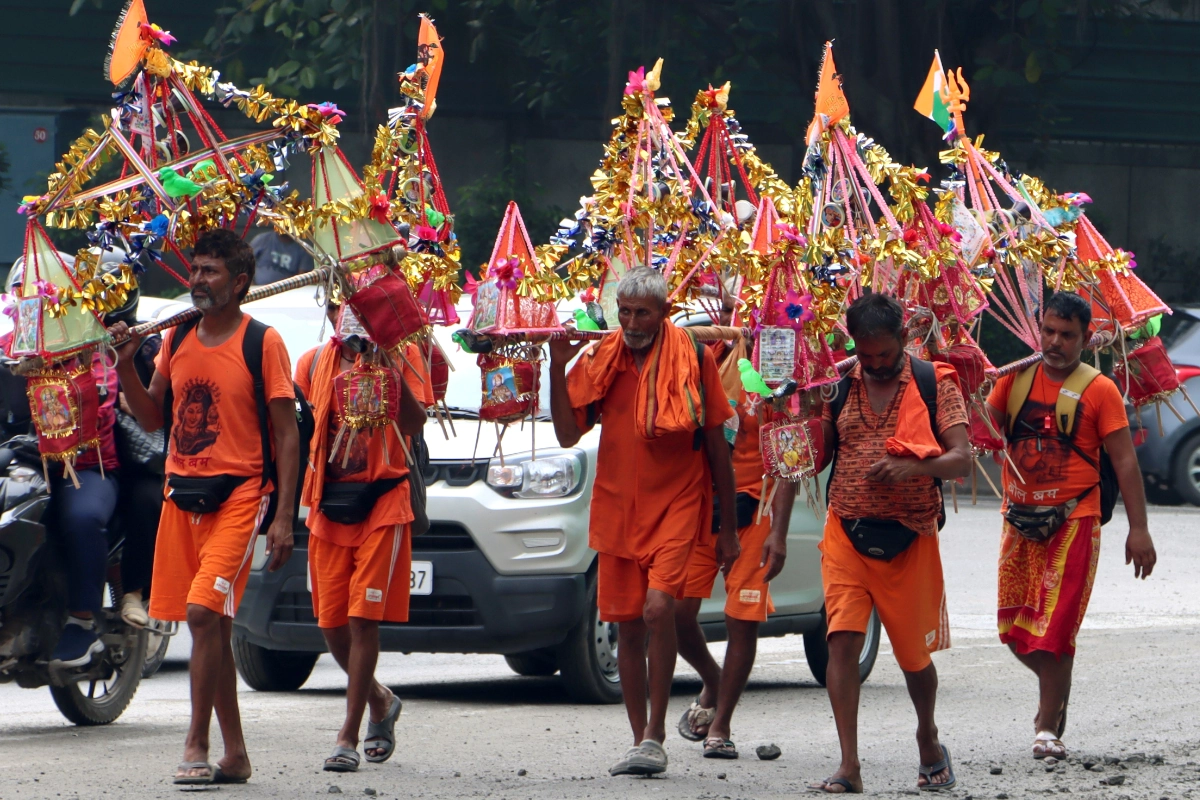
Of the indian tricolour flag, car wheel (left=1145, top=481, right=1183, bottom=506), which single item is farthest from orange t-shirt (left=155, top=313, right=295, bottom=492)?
car wheel (left=1145, top=481, right=1183, bottom=506)

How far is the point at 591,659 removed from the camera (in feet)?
25.8

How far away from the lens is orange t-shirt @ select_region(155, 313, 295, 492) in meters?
5.92

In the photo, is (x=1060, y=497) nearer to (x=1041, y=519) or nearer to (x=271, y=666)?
(x=1041, y=519)

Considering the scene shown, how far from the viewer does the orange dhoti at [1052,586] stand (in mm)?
6695

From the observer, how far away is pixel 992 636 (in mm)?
10930

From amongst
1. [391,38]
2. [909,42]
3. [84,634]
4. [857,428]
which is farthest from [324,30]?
[857,428]

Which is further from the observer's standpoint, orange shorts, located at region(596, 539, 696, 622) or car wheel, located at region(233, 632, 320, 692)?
car wheel, located at region(233, 632, 320, 692)

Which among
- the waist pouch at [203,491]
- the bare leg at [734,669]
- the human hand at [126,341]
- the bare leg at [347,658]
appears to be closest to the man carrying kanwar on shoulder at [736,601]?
the bare leg at [734,669]

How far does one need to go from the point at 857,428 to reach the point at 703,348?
0.65 metres

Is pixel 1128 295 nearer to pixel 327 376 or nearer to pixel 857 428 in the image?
pixel 857 428

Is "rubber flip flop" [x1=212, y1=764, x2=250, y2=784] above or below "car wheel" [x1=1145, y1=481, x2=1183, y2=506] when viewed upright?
below

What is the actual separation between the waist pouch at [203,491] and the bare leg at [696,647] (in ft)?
5.93

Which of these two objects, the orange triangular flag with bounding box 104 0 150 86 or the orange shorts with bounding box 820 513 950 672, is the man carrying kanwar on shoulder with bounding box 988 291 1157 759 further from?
the orange triangular flag with bounding box 104 0 150 86

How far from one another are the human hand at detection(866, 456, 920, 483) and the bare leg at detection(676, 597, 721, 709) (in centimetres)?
108
